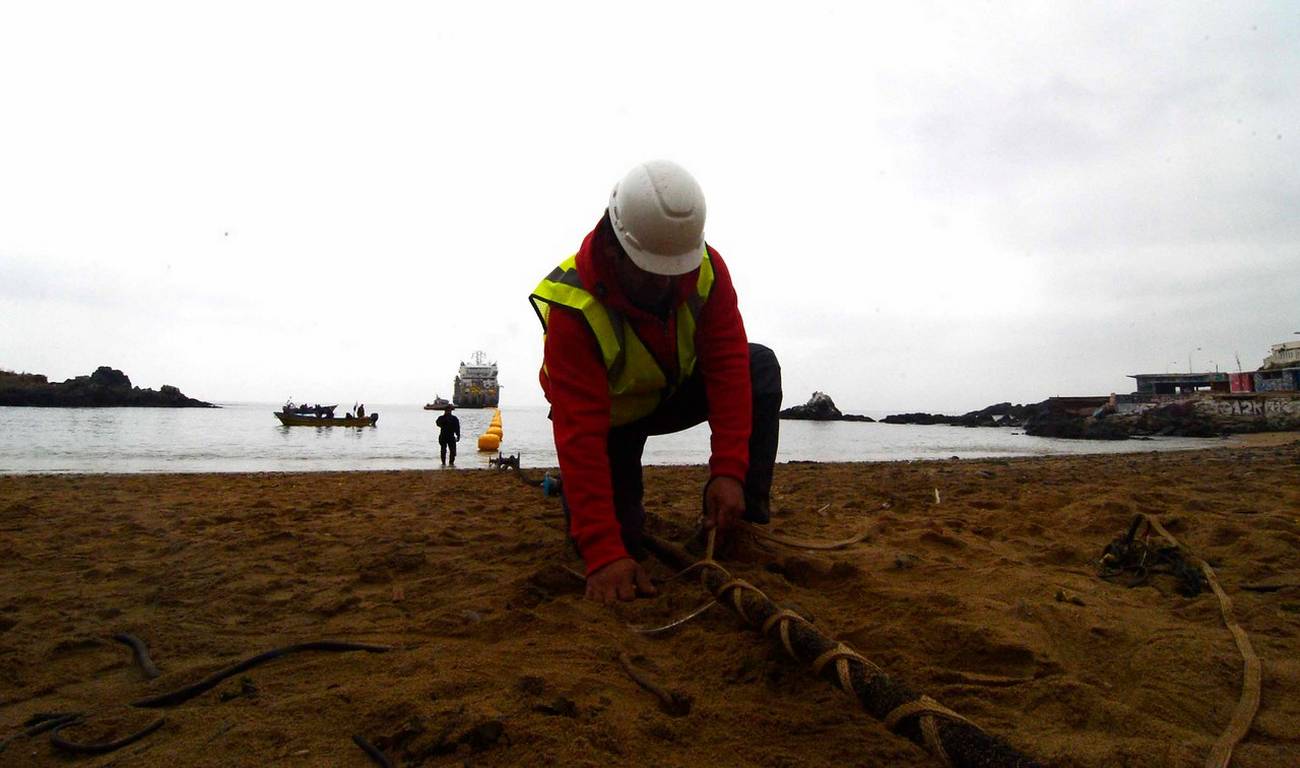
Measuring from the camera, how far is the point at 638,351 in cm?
229

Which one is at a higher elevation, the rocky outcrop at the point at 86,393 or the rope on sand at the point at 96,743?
the rocky outcrop at the point at 86,393

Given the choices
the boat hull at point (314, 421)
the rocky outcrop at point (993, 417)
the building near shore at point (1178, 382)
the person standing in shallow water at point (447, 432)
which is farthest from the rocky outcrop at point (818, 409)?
the person standing in shallow water at point (447, 432)

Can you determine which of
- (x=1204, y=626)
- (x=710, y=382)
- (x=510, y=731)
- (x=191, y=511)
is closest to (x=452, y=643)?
(x=510, y=731)

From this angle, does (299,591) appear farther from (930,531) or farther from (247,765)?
(930,531)

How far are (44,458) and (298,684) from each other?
1524 centimetres

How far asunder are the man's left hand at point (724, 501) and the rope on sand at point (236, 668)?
1097 mm

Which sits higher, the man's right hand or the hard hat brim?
the hard hat brim

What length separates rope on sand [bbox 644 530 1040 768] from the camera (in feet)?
3.37

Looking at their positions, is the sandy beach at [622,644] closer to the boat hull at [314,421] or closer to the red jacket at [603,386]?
the red jacket at [603,386]

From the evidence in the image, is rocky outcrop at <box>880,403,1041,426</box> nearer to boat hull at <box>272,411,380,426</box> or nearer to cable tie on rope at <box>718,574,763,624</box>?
boat hull at <box>272,411,380,426</box>

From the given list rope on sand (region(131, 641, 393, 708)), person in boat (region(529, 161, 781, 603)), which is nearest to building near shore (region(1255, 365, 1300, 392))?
person in boat (region(529, 161, 781, 603))

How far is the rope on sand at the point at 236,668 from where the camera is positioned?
145 centimetres

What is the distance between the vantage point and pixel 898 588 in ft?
6.87

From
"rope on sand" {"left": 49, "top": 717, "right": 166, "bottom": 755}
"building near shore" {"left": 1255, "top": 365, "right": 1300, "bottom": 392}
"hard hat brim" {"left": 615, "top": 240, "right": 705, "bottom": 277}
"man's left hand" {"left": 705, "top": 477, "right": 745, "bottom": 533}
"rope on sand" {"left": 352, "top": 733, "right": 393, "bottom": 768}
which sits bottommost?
"rope on sand" {"left": 49, "top": 717, "right": 166, "bottom": 755}
